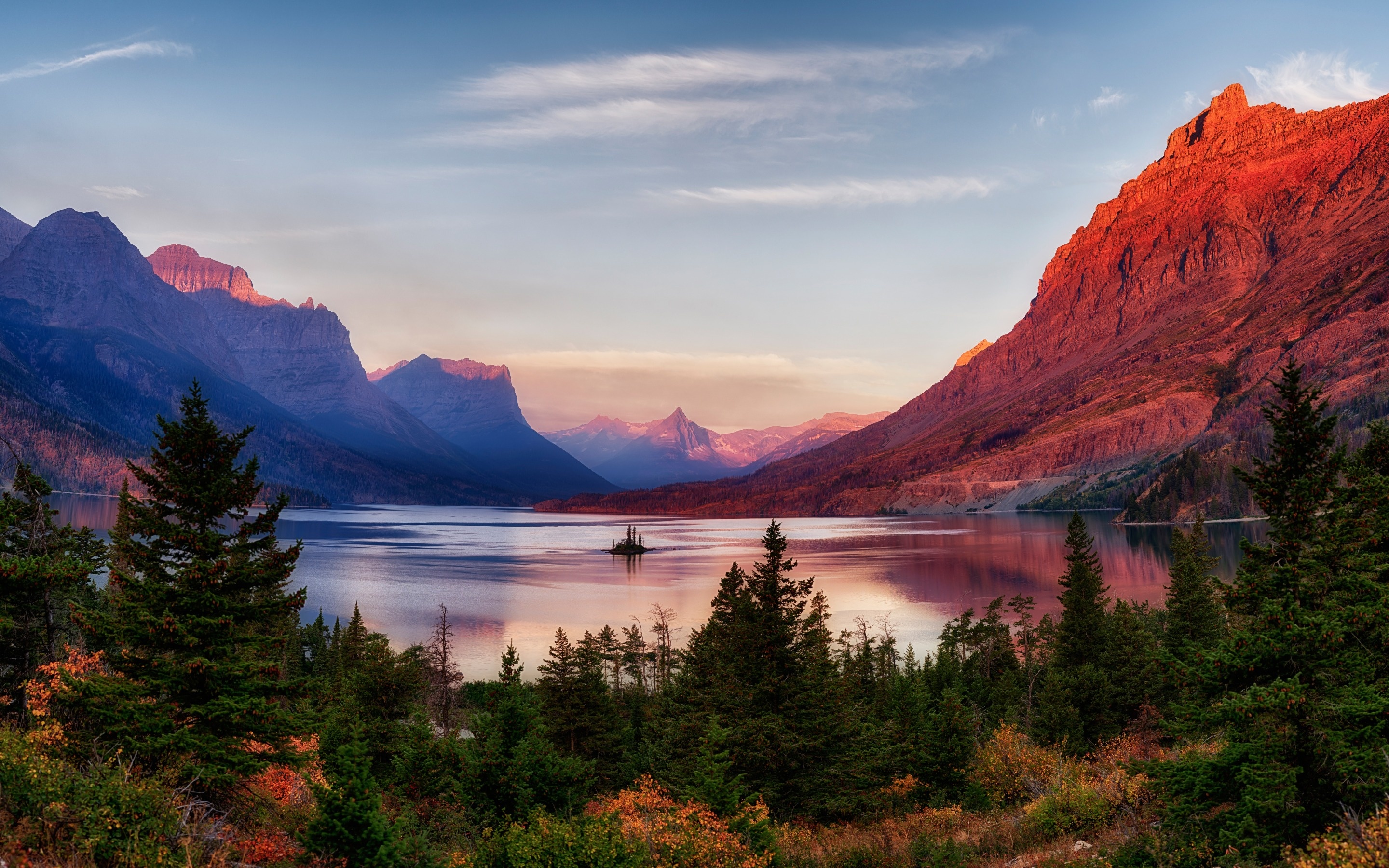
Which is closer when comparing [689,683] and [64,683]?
[64,683]

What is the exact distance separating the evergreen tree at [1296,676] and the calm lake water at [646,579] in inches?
2433

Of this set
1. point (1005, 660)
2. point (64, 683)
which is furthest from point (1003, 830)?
point (1005, 660)

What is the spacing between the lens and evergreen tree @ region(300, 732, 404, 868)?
1625cm

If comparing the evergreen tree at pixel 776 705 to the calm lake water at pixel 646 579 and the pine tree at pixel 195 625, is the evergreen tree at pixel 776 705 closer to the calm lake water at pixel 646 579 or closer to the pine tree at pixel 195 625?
the pine tree at pixel 195 625

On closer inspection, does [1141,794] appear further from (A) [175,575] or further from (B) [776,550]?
(A) [175,575]

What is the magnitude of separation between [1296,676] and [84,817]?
75.1 ft

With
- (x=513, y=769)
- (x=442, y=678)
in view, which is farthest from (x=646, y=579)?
(x=513, y=769)

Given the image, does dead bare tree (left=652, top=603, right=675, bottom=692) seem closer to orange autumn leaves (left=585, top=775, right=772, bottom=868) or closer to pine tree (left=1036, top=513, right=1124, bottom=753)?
pine tree (left=1036, top=513, right=1124, bottom=753)

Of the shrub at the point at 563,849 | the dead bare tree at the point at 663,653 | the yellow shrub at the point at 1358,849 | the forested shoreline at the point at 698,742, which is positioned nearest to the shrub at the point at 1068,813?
the forested shoreline at the point at 698,742

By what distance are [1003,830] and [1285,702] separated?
1202 cm

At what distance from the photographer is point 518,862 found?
17812mm

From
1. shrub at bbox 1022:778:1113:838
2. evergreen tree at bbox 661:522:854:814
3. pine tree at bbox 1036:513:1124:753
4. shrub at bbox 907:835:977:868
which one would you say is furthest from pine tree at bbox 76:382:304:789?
pine tree at bbox 1036:513:1124:753

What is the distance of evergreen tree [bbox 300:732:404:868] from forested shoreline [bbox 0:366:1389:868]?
0.06m

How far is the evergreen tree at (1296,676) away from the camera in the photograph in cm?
1488
